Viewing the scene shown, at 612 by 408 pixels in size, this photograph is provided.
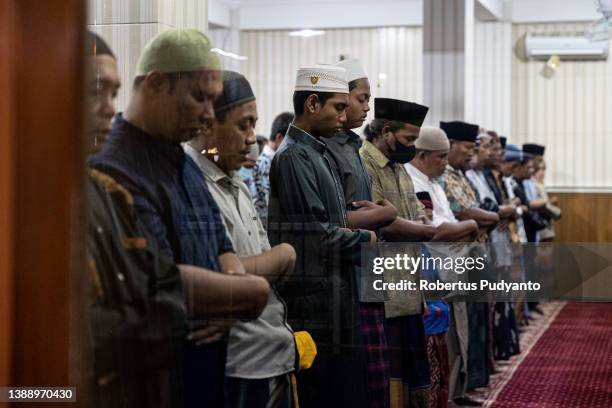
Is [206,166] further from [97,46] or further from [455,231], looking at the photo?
[455,231]

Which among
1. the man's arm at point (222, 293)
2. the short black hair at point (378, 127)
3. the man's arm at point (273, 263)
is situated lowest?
the man's arm at point (222, 293)

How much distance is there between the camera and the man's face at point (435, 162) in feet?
8.36

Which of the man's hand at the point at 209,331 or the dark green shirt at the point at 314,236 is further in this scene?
the dark green shirt at the point at 314,236

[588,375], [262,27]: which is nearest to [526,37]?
[262,27]

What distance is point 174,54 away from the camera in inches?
83.6

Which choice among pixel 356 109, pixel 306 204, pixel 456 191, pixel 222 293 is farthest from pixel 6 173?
pixel 456 191

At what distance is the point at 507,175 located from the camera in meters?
2.78

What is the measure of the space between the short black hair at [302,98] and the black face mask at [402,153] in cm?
19

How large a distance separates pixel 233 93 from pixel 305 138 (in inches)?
7.6

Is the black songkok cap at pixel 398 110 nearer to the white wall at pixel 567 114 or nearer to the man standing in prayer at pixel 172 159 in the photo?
the white wall at pixel 567 114

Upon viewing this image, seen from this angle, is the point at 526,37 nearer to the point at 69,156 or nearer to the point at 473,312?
the point at 473,312

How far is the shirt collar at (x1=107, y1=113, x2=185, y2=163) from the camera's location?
82.1 inches

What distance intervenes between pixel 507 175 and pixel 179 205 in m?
1.00

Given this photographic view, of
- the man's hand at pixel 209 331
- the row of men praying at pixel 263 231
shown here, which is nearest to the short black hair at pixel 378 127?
the row of men praying at pixel 263 231
